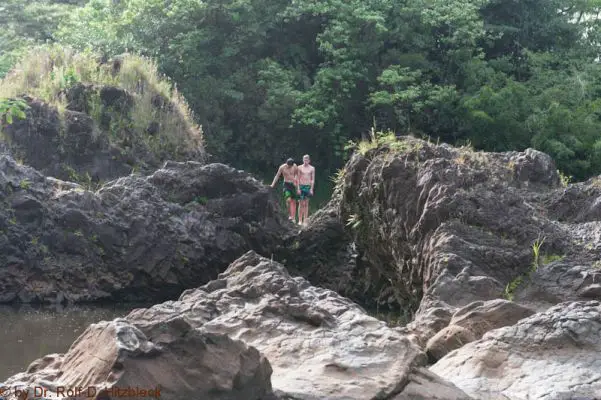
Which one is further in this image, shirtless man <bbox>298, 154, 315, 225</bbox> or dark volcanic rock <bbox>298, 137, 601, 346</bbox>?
shirtless man <bbox>298, 154, 315, 225</bbox>

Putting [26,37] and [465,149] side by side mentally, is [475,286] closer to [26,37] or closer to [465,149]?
[465,149]

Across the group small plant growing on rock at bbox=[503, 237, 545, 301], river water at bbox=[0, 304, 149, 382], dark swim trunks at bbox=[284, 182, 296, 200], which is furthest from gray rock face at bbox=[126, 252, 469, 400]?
dark swim trunks at bbox=[284, 182, 296, 200]

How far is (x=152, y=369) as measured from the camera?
5.51m

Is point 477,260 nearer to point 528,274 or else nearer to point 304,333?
point 528,274

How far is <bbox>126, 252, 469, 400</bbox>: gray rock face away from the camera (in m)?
6.45

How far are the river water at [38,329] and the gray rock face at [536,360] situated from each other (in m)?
4.18

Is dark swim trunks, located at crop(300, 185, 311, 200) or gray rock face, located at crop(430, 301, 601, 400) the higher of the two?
gray rock face, located at crop(430, 301, 601, 400)

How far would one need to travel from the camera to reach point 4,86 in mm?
20750

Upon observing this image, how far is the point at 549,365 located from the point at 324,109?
21603 mm

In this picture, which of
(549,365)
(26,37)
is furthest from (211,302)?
(26,37)

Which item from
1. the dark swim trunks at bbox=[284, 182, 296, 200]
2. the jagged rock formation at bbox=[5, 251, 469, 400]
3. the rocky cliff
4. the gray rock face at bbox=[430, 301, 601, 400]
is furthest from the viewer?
the dark swim trunks at bbox=[284, 182, 296, 200]

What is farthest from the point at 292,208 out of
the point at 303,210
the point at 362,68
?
the point at 362,68

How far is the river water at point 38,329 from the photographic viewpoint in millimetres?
10047

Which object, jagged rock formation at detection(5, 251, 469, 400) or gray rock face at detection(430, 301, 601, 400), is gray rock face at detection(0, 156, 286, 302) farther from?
gray rock face at detection(430, 301, 601, 400)
